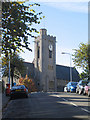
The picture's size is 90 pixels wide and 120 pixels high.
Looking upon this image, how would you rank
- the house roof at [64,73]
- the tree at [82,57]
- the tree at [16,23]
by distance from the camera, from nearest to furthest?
the tree at [16,23] → the tree at [82,57] → the house roof at [64,73]

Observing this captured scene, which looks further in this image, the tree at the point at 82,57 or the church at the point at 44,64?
the church at the point at 44,64

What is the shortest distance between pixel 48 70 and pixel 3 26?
92.1m

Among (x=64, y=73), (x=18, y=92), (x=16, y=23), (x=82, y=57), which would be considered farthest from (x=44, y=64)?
(x=16, y=23)

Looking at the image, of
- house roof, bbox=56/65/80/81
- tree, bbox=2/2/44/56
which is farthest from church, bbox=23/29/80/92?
tree, bbox=2/2/44/56

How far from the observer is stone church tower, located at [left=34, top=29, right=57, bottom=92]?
336 ft

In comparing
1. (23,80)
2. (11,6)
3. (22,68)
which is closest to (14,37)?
(11,6)

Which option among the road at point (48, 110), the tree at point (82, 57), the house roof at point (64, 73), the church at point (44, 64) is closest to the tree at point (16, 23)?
the road at point (48, 110)

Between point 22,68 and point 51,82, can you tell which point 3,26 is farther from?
point 51,82

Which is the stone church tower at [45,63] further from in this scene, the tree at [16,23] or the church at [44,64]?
the tree at [16,23]

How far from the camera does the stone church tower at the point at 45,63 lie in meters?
102

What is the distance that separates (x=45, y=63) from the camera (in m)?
103

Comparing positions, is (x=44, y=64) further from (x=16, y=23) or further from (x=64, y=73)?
(x=16, y=23)

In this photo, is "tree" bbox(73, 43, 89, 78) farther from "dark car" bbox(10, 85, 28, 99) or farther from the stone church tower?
the stone church tower

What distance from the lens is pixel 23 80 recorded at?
74375mm
